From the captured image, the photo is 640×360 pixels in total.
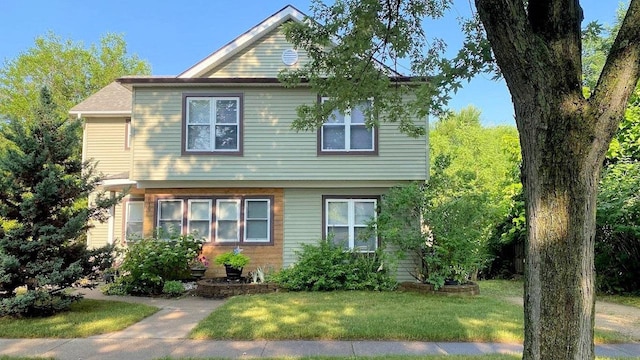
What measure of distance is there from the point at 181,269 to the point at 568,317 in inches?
397

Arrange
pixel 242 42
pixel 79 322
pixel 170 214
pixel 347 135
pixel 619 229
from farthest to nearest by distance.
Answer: pixel 242 42, pixel 170 214, pixel 347 135, pixel 619 229, pixel 79 322

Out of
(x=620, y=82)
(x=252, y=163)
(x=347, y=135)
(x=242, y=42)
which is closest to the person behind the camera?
(x=620, y=82)

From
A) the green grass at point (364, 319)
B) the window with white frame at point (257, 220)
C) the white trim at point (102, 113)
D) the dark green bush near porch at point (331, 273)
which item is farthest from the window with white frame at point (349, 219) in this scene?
the white trim at point (102, 113)

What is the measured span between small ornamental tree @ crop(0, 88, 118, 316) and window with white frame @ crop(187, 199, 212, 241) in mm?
4353

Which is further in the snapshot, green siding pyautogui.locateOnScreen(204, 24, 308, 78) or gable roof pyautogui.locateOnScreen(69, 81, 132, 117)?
gable roof pyautogui.locateOnScreen(69, 81, 132, 117)

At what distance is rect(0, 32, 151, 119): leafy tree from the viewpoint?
30.9 m

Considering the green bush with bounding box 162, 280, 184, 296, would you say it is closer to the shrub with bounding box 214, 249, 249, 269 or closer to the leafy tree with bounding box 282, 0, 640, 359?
the shrub with bounding box 214, 249, 249, 269

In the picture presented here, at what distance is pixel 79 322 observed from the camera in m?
7.55

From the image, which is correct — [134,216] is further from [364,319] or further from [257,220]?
[364,319]

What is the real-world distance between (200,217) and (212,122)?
281cm

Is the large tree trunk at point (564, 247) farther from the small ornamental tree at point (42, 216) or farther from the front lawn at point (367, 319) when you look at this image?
the small ornamental tree at point (42, 216)

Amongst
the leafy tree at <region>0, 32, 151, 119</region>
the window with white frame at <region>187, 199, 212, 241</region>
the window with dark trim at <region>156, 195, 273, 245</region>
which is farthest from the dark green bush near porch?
the leafy tree at <region>0, 32, 151, 119</region>

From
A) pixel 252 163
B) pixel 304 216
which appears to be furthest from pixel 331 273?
pixel 252 163

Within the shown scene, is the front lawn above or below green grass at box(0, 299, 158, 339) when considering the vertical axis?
above
